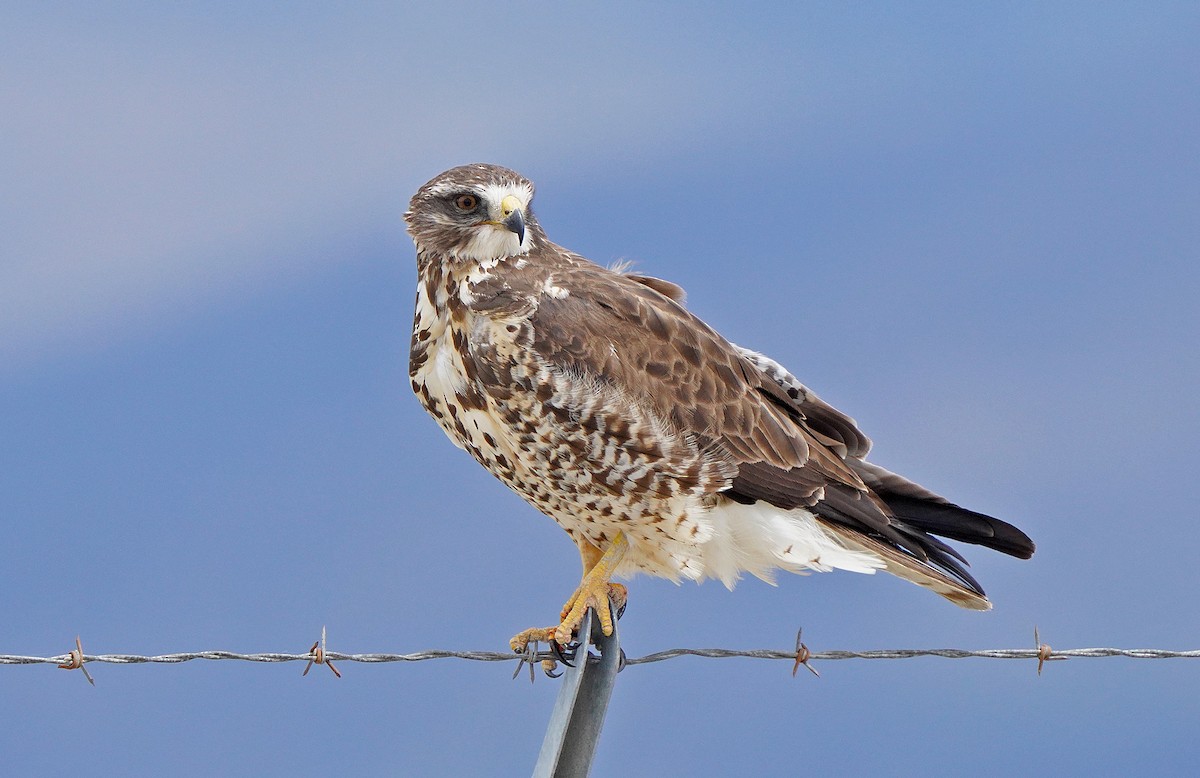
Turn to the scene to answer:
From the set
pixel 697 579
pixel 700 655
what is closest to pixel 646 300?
pixel 697 579

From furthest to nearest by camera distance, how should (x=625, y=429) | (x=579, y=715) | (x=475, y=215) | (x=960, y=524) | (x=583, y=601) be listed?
(x=960, y=524)
(x=475, y=215)
(x=583, y=601)
(x=625, y=429)
(x=579, y=715)

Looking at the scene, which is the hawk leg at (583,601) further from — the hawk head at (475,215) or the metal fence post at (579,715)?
the hawk head at (475,215)

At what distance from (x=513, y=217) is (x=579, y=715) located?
1575 mm

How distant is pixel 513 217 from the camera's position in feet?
13.4

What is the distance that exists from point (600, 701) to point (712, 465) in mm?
899

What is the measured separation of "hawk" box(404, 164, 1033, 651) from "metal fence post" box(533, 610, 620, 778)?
176 millimetres

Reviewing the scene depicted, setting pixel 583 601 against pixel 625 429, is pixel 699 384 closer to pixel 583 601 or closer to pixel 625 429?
pixel 625 429

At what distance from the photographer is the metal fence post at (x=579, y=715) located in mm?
3346

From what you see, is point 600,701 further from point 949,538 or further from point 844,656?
point 949,538

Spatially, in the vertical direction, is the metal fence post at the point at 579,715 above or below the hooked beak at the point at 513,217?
below

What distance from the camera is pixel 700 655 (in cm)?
343

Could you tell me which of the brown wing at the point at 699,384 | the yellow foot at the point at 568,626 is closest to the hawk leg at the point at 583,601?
the yellow foot at the point at 568,626

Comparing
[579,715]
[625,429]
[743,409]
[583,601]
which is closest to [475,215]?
[625,429]

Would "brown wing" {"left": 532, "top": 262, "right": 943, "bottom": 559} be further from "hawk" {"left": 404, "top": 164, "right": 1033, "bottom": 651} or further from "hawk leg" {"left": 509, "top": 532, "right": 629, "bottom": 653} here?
"hawk leg" {"left": 509, "top": 532, "right": 629, "bottom": 653}
